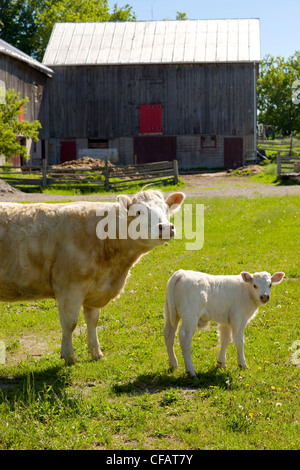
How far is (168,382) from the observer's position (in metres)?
7.15

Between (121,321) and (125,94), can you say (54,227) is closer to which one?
(121,321)

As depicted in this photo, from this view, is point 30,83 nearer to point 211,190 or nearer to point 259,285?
point 211,190

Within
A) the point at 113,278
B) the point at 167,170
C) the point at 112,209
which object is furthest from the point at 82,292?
the point at 167,170

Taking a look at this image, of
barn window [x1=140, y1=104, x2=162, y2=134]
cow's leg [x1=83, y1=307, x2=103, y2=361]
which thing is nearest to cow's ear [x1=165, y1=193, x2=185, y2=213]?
cow's leg [x1=83, y1=307, x2=103, y2=361]

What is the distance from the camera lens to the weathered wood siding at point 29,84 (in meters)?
35.5

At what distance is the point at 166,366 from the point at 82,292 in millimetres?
1430

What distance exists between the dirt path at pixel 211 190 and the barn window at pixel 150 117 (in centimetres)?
595

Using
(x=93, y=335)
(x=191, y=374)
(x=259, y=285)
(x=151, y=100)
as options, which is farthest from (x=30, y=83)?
(x=191, y=374)

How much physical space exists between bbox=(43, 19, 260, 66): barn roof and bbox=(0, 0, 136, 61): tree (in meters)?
13.7

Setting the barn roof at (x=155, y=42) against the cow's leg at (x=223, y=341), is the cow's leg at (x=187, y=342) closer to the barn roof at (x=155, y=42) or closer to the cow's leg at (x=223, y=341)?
the cow's leg at (x=223, y=341)

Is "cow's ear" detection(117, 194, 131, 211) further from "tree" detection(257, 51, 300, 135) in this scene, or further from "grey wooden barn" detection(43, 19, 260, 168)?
"tree" detection(257, 51, 300, 135)

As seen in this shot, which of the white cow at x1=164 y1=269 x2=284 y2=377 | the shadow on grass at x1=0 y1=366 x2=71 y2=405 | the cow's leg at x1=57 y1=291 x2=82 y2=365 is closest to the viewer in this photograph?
the shadow on grass at x1=0 y1=366 x2=71 y2=405

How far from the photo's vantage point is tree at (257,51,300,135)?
59062 mm

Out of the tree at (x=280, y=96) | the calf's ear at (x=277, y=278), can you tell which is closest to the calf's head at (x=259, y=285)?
the calf's ear at (x=277, y=278)
